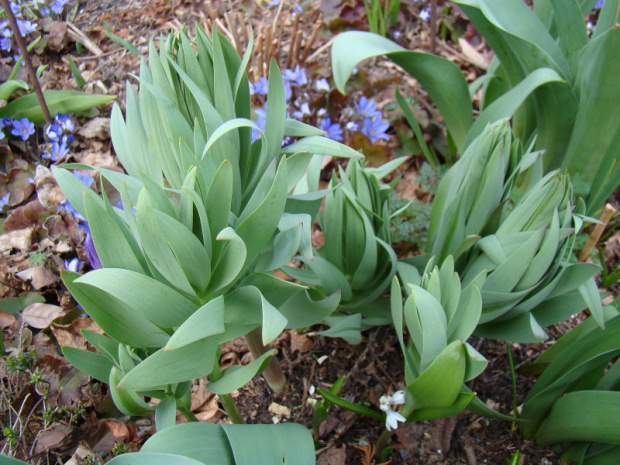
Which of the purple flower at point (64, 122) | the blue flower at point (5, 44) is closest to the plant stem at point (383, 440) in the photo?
the purple flower at point (64, 122)

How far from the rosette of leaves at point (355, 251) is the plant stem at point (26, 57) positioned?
3.36 feet

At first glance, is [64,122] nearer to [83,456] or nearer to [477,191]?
[83,456]

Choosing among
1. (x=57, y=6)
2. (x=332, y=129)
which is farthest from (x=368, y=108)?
(x=57, y=6)

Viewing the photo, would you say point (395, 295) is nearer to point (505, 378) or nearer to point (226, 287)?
point (226, 287)

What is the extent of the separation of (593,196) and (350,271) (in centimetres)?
66

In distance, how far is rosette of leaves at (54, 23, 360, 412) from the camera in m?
0.77

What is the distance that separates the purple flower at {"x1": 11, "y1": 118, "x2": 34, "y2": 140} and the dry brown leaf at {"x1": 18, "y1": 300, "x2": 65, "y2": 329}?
690 millimetres

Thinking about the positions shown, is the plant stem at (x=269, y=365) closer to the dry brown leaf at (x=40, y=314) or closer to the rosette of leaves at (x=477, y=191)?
the rosette of leaves at (x=477, y=191)

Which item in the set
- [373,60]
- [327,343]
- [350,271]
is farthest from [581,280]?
[373,60]

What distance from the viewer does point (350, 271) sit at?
130 centimetres

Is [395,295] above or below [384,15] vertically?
below

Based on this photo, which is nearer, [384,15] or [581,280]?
[581,280]

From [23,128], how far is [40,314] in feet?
2.45

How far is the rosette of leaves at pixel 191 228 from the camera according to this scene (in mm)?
771
